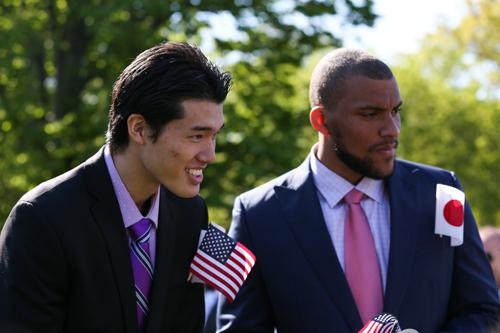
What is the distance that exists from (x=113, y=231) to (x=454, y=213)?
186 cm

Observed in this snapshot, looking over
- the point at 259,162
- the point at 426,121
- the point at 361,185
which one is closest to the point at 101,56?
the point at 259,162

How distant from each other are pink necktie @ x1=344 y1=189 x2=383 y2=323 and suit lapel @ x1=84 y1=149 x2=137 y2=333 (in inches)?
51.9

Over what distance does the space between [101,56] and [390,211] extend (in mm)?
13104

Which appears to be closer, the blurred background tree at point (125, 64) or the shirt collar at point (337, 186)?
the shirt collar at point (337, 186)

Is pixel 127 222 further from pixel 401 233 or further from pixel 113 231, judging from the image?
pixel 401 233

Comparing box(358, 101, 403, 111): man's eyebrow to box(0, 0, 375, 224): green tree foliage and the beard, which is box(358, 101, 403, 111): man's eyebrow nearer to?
the beard

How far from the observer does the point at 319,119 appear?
5.06 meters

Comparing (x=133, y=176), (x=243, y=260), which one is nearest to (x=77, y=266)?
(x=133, y=176)

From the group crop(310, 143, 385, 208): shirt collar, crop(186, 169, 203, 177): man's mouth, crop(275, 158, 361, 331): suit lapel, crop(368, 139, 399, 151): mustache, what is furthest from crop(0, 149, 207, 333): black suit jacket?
crop(368, 139, 399, 151): mustache

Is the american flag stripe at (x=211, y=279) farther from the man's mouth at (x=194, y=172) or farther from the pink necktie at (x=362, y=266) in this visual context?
the pink necktie at (x=362, y=266)

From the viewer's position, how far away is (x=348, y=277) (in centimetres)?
470

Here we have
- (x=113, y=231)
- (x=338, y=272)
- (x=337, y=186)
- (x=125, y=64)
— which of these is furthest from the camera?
(x=125, y=64)

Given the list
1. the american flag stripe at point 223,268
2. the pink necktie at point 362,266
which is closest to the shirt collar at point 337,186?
the pink necktie at point 362,266

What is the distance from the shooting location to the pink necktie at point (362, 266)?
183 inches
